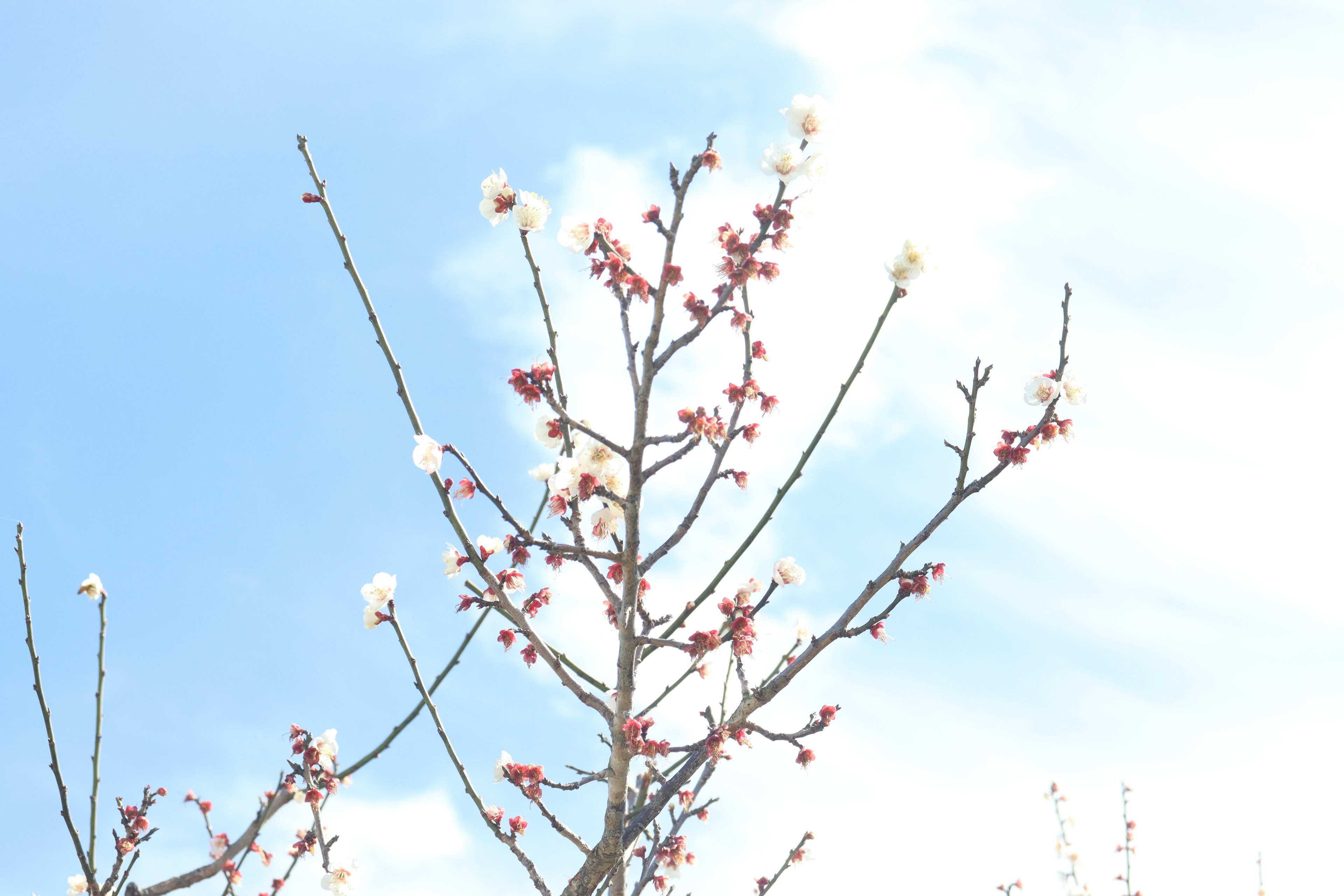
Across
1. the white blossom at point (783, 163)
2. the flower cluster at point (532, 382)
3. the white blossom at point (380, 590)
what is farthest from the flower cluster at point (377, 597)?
the white blossom at point (783, 163)

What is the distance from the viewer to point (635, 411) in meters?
3.89

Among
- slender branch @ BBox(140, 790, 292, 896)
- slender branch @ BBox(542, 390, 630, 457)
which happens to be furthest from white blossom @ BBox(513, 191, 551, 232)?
slender branch @ BBox(140, 790, 292, 896)

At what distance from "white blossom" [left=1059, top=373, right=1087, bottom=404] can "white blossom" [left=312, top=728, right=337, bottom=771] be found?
392 centimetres

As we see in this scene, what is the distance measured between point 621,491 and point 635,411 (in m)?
0.54

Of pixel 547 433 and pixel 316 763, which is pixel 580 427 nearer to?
pixel 547 433

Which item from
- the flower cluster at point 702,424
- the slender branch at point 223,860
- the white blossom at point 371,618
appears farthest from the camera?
the white blossom at point 371,618

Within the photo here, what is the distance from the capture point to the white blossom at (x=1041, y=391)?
459 centimetres

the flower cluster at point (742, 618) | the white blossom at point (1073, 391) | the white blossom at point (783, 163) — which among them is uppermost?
the white blossom at point (783, 163)

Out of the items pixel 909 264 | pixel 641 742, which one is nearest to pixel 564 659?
pixel 641 742

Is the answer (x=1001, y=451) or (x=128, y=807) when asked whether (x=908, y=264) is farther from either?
(x=128, y=807)

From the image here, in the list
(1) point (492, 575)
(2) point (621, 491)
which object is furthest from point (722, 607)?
(1) point (492, 575)

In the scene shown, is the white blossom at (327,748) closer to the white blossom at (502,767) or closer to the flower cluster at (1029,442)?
the white blossom at (502,767)

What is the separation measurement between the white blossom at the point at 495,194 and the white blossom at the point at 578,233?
1.43 feet

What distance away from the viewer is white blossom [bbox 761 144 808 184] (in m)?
3.96
